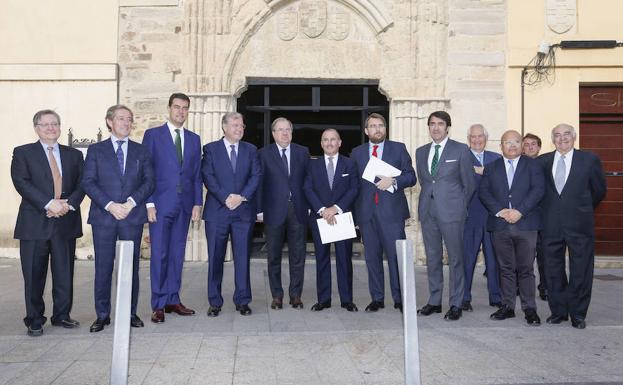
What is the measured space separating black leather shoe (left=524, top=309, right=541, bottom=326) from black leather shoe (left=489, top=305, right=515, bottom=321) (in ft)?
0.69

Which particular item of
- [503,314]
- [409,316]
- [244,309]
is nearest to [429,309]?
[503,314]

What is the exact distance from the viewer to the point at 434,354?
3.99 metres

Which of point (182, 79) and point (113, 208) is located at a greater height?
point (182, 79)

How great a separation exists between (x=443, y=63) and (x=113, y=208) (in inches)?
269

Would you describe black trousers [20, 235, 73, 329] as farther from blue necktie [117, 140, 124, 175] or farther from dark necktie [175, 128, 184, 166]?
dark necktie [175, 128, 184, 166]

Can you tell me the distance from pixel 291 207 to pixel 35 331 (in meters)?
2.57

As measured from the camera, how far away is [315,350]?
161 inches

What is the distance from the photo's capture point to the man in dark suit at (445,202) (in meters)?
5.52

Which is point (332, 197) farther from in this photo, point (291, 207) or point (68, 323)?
point (68, 323)

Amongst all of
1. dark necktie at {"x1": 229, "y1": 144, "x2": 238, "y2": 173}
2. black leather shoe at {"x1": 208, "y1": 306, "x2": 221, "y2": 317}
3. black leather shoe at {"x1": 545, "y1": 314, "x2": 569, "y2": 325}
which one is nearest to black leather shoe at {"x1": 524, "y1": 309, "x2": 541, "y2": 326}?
black leather shoe at {"x1": 545, "y1": 314, "x2": 569, "y2": 325}

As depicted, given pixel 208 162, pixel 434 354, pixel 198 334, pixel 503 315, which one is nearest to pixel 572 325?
pixel 503 315

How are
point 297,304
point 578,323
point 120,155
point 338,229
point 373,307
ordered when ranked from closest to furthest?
1. point 578,323
2. point 120,155
3. point 338,229
4. point 373,307
5. point 297,304

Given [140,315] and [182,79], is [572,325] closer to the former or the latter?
[140,315]

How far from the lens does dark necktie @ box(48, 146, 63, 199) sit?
4.93 m
